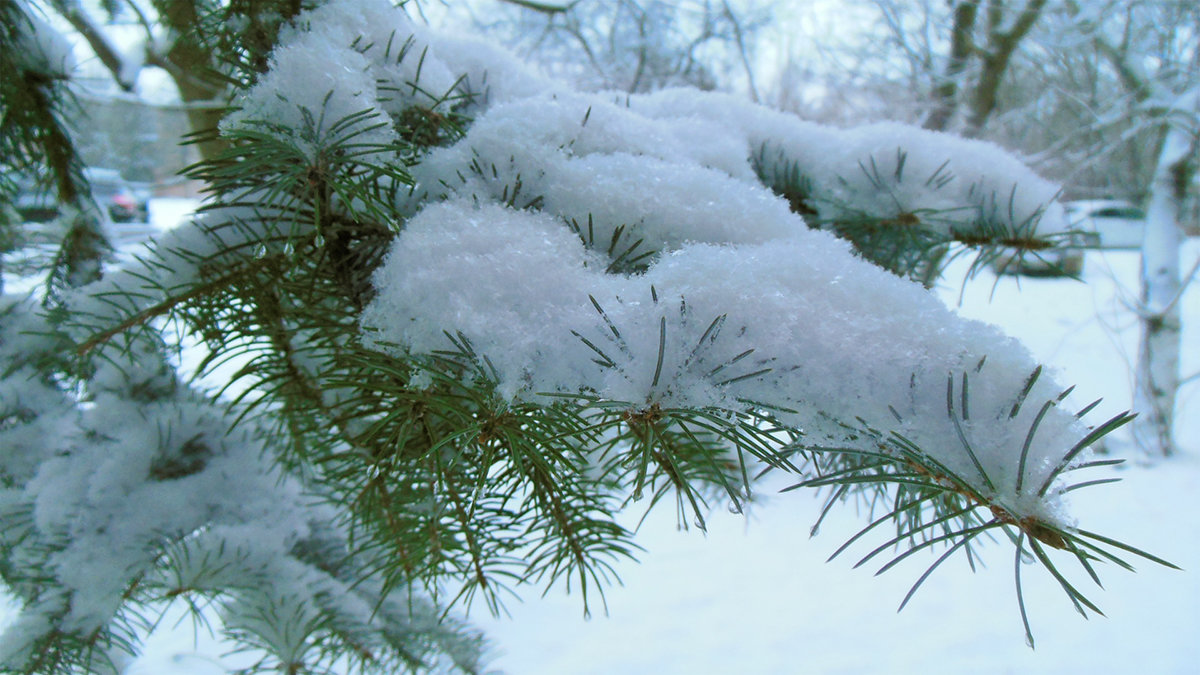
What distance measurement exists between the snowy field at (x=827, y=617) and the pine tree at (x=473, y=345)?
2.65 ft

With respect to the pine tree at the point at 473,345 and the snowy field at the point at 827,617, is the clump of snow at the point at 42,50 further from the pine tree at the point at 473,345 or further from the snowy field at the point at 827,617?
the snowy field at the point at 827,617

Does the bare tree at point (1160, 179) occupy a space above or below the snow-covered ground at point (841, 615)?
above

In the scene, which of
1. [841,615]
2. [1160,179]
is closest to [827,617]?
[841,615]

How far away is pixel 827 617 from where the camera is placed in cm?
166

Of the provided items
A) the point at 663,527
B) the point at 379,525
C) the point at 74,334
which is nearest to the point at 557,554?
the point at 379,525

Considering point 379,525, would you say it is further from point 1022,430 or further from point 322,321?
point 1022,430

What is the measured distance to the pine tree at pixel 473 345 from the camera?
10.6 inches

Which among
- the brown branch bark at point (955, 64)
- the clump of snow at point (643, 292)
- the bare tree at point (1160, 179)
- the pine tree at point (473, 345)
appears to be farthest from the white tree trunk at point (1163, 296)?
the clump of snow at point (643, 292)

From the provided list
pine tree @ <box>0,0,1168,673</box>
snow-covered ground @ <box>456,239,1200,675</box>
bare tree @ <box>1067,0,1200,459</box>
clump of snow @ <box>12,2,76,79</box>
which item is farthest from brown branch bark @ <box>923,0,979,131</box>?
clump of snow @ <box>12,2,76,79</box>

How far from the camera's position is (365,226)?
41 centimetres

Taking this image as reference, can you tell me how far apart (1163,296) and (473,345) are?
370cm

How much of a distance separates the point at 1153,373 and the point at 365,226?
3702mm

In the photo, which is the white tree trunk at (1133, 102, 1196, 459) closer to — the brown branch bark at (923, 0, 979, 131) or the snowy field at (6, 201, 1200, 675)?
the snowy field at (6, 201, 1200, 675)

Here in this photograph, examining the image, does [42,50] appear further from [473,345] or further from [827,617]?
[827,617]
